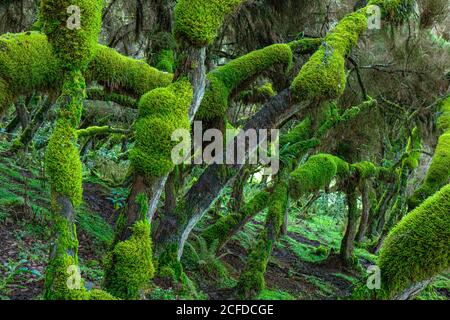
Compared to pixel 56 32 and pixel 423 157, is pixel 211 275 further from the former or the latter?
pixel 423 157

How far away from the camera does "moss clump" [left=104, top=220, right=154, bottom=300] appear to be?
14.5 ft

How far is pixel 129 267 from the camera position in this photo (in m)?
4.46

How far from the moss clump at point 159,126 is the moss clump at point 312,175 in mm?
3522

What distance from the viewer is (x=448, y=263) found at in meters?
3.00

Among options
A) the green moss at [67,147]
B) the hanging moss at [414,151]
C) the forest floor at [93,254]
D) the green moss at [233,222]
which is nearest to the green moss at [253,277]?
the forest floor at [93,254]

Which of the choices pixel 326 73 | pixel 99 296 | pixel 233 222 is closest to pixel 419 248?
pixel 99 296

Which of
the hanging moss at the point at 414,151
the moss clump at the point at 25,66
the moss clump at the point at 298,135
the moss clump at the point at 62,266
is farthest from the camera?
the hanging moss at the point at 414,151

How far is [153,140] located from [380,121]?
7115 millimetres

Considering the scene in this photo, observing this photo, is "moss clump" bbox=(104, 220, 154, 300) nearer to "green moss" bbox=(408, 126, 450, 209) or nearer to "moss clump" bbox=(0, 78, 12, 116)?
"moss clump" bbox=(0, 78, 12, 116)

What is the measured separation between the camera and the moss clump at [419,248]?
9.92ft

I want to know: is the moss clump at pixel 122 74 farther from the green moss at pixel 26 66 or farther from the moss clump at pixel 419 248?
the moss clump at pixel 419 248

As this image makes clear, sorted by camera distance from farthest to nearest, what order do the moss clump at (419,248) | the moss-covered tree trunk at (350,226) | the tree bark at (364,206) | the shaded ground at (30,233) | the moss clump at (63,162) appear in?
the tree bark at (364,206) → the moss-covered tree trunk at (350,226) → the shaded ground at (30,233) → the moss clump at (63,162) → the moss clump at (419,248)
